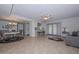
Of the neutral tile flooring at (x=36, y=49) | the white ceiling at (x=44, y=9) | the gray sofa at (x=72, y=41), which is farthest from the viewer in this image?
the gray sofa at (x=72, y=41)

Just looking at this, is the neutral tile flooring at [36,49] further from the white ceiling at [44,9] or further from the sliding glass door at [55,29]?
the white ceiling at [44,9]

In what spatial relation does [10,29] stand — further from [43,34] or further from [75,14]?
[43,34]

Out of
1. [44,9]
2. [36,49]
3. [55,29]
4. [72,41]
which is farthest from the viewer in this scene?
[55,29]

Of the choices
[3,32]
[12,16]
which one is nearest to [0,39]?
[3,32]

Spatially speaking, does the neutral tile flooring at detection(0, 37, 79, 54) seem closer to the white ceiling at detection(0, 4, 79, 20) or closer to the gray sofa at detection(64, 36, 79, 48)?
the gray sofa at detection(64, 36, 79, 48)

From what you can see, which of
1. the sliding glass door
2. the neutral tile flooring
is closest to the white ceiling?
the sliding glass door

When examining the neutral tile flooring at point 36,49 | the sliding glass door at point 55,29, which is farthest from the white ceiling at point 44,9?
the neutral tile flooring at point 36,49

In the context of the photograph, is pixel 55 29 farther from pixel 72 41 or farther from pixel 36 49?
pixel 36 49

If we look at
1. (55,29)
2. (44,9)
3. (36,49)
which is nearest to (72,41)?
(36,49)

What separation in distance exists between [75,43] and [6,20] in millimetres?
4341

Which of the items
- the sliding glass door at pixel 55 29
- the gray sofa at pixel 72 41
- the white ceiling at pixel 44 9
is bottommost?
the gray sofa at pixel 72 41

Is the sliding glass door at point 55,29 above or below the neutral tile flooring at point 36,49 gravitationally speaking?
above

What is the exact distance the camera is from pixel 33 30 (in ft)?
35.9
